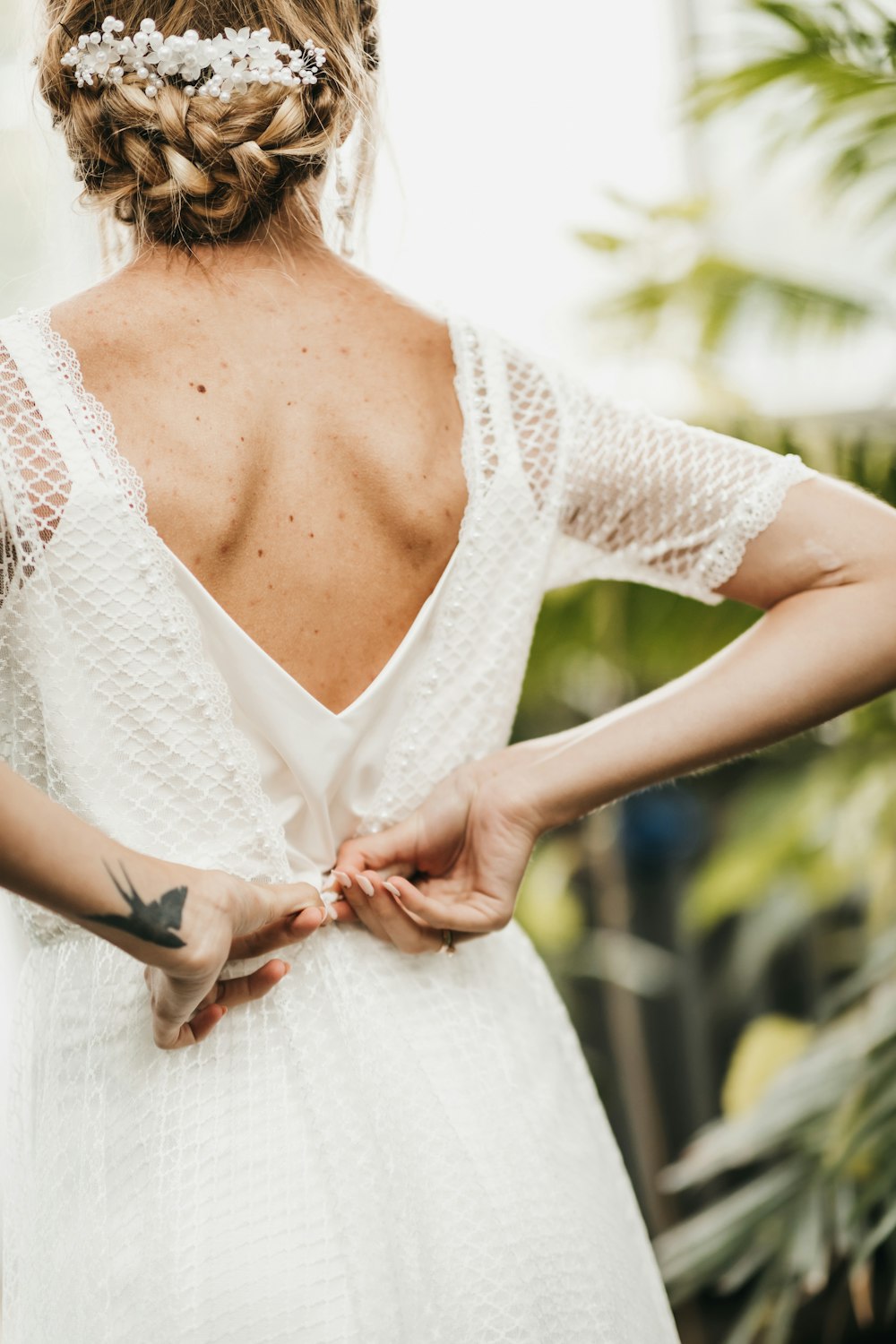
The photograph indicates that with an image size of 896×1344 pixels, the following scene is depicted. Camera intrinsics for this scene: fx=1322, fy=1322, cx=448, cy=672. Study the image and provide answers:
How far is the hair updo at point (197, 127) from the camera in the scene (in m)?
1.02

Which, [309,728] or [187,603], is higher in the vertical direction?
[187,603]

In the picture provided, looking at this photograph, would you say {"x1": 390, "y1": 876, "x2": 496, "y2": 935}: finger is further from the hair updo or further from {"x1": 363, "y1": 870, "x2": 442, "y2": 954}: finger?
the hair updo

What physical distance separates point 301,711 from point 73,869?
0.28 m

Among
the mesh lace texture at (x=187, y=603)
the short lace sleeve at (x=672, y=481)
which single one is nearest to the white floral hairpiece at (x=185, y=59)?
the mesh lace texture at (x=187, y=603)

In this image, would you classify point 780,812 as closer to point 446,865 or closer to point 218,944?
point 446,865

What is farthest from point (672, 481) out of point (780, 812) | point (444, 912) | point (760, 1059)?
point (760, 1059)

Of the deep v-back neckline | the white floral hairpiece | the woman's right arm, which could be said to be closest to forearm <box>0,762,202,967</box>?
the woman's right arm

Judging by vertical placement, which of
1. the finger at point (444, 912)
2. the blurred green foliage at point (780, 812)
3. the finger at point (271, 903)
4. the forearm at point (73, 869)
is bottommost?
the blurred green foliage at point (780, 812)

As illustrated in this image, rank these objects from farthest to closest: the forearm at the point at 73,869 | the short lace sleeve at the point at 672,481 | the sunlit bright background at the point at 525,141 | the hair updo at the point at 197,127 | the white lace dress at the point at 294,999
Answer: the sunlit bright background at the point at 525,141
the short lace sleeve at the point at 672,481
the hair updo at the point at 197,127
the white lace dress at the point at 294,999
the forearm at the point at 73,869

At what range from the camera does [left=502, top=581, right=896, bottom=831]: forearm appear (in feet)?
3.64

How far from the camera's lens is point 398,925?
1076 mm

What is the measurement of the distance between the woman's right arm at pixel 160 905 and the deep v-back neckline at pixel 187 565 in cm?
17

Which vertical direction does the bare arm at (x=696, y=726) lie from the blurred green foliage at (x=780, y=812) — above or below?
above

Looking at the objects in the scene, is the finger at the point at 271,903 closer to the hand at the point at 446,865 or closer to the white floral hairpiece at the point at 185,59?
the hand at the point at 446,865
